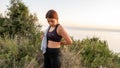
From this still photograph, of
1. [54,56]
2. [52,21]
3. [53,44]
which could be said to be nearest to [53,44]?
[53,44]

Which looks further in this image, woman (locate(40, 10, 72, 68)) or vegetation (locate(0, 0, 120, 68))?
vegetation (locate(0, 0, 120, 68))

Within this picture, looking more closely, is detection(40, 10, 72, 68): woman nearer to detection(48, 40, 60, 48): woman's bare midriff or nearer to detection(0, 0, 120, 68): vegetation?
detection(48, 40, 60, 48): woman's bare midriff

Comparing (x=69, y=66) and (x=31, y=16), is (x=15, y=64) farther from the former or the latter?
(x=31, y=16)

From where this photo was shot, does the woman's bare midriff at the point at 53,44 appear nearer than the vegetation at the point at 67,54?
Yes

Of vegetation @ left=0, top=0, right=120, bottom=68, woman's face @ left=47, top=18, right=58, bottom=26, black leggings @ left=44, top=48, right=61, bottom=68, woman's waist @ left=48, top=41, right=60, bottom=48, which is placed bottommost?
vegetation @ left=0, top=0, right=120, bottom=68

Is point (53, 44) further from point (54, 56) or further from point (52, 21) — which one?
point (52, 21)

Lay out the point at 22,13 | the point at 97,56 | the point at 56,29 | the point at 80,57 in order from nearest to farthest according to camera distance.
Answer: the point at 56,29, the point at 80,57, the point at 97,56, the point at 22,13

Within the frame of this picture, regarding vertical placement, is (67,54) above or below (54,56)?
below

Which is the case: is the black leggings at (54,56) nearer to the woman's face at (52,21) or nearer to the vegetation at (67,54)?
the woman's face at (52,21)

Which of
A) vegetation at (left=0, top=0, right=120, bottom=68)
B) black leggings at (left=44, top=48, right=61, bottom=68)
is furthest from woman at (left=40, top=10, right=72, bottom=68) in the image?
vegetation at (left=0, top=0, right=120, bottom=68)

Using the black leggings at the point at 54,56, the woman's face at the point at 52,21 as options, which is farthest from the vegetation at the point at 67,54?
the woman's face at the point at 52,21

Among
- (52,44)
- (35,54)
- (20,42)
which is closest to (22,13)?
(20,42)

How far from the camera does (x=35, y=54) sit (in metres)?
9.68

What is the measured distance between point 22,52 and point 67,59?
4.40 feet
